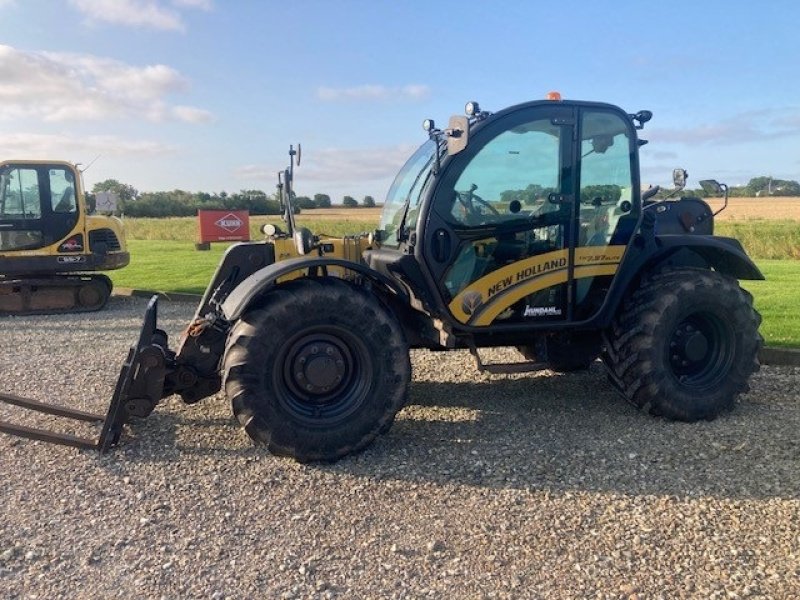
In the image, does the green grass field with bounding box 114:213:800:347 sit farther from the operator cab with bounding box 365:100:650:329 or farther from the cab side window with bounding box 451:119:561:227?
the cab side window with bounding box 451:119:561:227

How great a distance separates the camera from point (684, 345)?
5.56 meters

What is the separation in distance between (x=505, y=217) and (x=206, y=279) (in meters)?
11.5

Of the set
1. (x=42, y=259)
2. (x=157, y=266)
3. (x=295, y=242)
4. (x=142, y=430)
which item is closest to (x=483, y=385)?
(x=295, y=242)

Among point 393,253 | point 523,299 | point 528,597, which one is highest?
point 393,253

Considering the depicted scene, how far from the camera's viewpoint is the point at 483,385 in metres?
6.54

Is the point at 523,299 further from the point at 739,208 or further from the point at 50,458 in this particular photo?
the point at 739,208

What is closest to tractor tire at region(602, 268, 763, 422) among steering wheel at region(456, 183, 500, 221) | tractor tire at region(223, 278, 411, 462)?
steering wheel at region(456, 183, 500, 221)

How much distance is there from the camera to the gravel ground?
323 centimetres

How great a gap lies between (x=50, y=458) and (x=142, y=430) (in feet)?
2.24

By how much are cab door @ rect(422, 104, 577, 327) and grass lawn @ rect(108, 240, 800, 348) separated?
3989 millimetres

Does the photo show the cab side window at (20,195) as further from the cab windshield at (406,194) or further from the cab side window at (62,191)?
the cab windshield at (406,194)

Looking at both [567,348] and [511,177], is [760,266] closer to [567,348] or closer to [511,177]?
[567,348]

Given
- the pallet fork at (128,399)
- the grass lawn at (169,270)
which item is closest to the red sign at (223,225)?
the grass lawn at (169,270)

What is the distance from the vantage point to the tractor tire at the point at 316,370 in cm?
450
